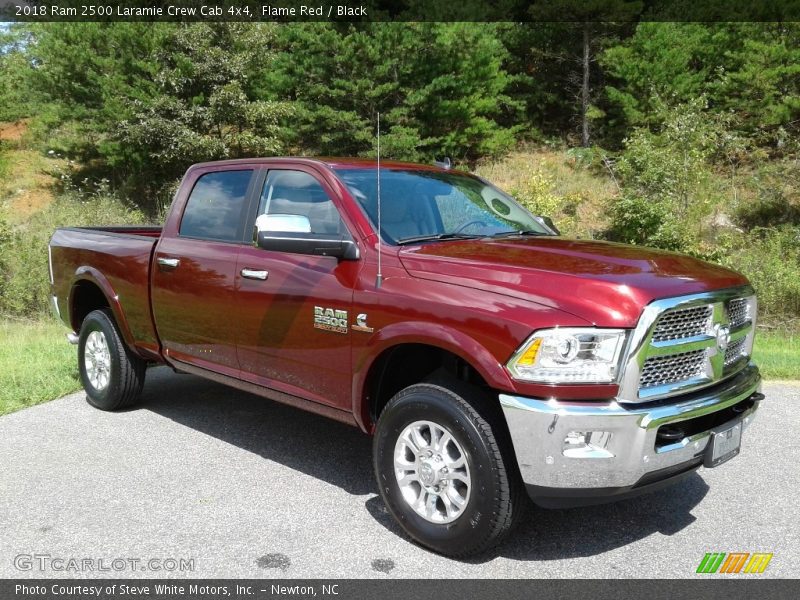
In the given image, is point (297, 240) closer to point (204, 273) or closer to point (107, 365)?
point (204, 273)

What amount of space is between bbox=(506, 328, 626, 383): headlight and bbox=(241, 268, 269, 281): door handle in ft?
6.52

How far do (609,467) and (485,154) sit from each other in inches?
1040

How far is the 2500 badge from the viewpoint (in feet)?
13.6

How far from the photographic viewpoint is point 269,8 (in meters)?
28.6

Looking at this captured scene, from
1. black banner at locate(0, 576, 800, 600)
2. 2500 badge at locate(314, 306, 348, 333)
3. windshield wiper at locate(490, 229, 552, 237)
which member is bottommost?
black banner at locate(0, 576, 800, 600)

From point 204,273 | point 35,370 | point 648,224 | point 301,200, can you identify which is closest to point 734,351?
Answer: point 301,200

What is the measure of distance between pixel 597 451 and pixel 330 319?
169 cm

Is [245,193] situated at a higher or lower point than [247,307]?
higher

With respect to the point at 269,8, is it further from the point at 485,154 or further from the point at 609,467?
the point at 609,467

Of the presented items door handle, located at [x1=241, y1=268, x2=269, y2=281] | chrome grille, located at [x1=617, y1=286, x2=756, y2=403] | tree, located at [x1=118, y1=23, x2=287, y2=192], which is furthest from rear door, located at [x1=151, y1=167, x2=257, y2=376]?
tree, located at [x1=118, y1=23, x2=287, y2=192]

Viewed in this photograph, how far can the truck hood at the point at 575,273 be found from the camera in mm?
3287

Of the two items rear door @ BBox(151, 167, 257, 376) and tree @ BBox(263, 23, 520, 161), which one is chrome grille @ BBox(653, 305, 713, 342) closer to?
rear door @ BBox(151, 167, 257, 376)

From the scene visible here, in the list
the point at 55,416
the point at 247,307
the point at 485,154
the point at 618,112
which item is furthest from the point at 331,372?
the point at 618,112

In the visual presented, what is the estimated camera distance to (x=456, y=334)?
11.6ft
